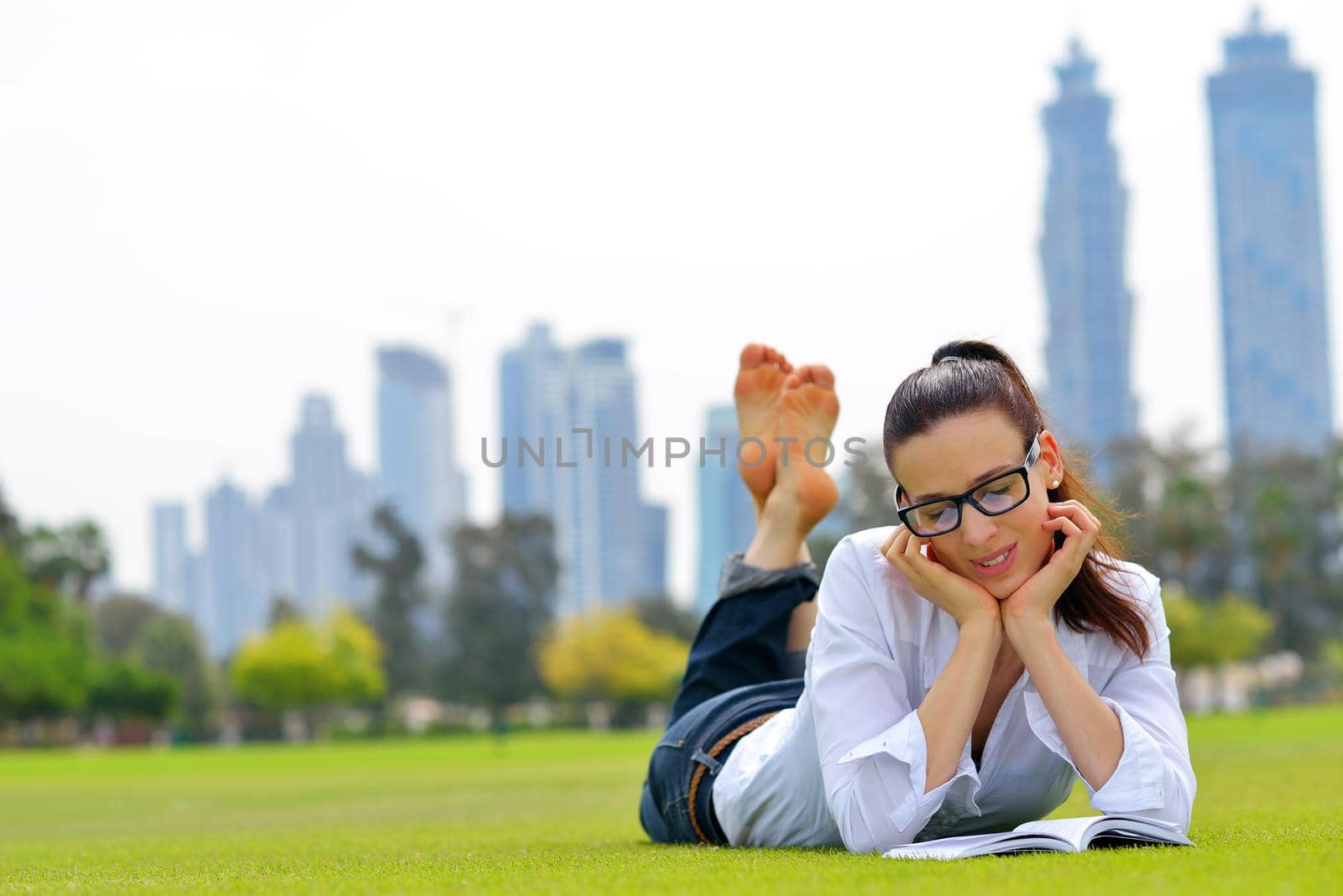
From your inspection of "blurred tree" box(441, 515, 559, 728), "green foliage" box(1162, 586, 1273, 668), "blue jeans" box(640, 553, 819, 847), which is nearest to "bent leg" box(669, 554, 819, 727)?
"blue jeans" box(640, 553, 819, 847)

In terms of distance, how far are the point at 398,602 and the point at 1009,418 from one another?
196 feet

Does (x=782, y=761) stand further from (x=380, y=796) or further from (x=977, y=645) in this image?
(x=380, y=796)

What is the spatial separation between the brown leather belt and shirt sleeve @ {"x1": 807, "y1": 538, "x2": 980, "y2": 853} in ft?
1.77

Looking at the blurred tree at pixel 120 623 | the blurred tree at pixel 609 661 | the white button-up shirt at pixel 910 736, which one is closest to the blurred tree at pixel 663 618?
the blurred tree at pixel 609 661

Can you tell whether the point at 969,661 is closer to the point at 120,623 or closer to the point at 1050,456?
the point at 1050,456

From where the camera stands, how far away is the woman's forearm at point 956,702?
2.57 metres

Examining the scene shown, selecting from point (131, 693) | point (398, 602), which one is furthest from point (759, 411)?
point (398, 602)

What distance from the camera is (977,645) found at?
2.59 m

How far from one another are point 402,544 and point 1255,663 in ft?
110

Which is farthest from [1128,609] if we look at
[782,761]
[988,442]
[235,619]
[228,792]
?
[235,619]


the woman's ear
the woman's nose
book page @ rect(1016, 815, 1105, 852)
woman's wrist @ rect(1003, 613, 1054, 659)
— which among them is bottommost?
book page @ rect(1016, 815, 1105, 852)

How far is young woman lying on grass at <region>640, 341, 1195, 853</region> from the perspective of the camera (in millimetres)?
2572

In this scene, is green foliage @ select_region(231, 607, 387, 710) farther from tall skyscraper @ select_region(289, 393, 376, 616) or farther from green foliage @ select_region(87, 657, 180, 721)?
tall skyscraper @ select_region(289, 393, 376, 616)

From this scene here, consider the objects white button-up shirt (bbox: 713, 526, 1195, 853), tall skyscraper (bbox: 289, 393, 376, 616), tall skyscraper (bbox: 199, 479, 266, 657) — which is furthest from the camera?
tall skyscraper (bbox: 199, 479, 266, 657)
